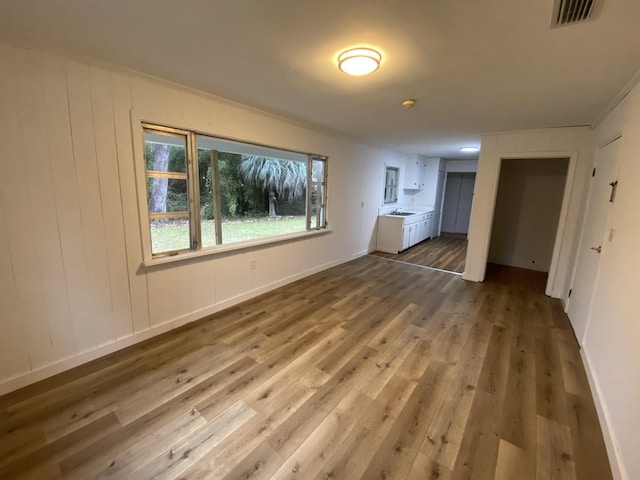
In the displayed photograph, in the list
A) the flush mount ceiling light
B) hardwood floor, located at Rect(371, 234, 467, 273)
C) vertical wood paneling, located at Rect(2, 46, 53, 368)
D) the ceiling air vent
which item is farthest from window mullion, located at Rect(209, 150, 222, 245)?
hardwood floor, located at Rect(371, 234, 467, 273)

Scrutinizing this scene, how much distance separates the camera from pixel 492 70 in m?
2.01

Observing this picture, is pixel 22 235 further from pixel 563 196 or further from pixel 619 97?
pixel 563 196

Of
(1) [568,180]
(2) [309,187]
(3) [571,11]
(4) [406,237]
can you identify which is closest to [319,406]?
(3) [571,11]

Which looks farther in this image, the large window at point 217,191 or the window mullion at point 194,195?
the window mullion at point 194,195

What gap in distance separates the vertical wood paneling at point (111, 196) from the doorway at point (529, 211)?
5987mm

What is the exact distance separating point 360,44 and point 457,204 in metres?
8.08

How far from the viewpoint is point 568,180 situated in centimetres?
373

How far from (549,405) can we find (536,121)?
322 cm

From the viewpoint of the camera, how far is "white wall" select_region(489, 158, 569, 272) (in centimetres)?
494

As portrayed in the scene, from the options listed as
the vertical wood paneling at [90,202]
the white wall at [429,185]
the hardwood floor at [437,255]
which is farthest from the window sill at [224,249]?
the white wall at [429,185]

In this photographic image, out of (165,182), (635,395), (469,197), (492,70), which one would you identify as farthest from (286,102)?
(469,197)

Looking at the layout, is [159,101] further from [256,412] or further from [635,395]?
[635,395]

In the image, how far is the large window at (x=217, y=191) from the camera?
260cm

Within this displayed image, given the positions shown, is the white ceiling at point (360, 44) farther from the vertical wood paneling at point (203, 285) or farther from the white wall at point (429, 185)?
the white wall at point (429, 185)
